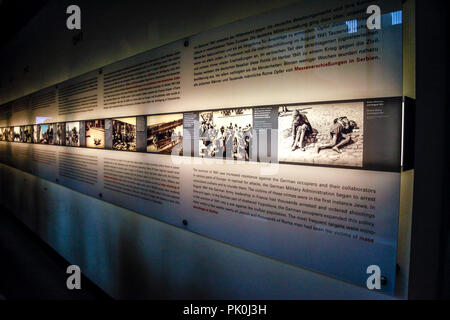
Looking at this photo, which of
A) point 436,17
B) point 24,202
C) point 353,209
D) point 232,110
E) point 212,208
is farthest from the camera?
point 24,202

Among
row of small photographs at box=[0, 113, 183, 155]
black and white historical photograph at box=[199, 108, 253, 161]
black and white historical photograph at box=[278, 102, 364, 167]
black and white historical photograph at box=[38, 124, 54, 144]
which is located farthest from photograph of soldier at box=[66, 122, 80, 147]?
black and white historical photograph at box=[278, 102, 364, 167]

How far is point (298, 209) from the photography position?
4.75ft

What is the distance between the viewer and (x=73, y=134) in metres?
3.64

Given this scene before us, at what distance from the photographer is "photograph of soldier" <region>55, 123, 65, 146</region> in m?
3.93

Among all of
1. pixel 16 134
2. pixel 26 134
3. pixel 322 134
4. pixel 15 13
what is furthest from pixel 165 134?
pixel 16 134

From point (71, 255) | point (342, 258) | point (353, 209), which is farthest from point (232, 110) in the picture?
point (71, 255)

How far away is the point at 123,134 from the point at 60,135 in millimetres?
1980

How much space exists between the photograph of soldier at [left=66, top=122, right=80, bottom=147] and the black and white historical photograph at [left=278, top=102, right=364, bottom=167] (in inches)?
125

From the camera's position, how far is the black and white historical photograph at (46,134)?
14.2ft

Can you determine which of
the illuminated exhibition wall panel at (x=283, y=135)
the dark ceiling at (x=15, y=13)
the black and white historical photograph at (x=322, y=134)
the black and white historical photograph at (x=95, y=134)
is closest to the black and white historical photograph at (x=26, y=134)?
the dark ceiling at (x=15, y=13)

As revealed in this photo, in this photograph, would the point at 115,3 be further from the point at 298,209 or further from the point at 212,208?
the point at 298,209

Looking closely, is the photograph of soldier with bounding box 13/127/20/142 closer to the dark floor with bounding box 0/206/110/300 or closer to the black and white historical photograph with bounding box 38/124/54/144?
the black and white historical photograph with bounding box 38/124/54/144

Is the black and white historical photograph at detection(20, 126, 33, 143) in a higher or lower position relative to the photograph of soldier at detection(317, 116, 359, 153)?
higher

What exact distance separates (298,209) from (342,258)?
33 cm
